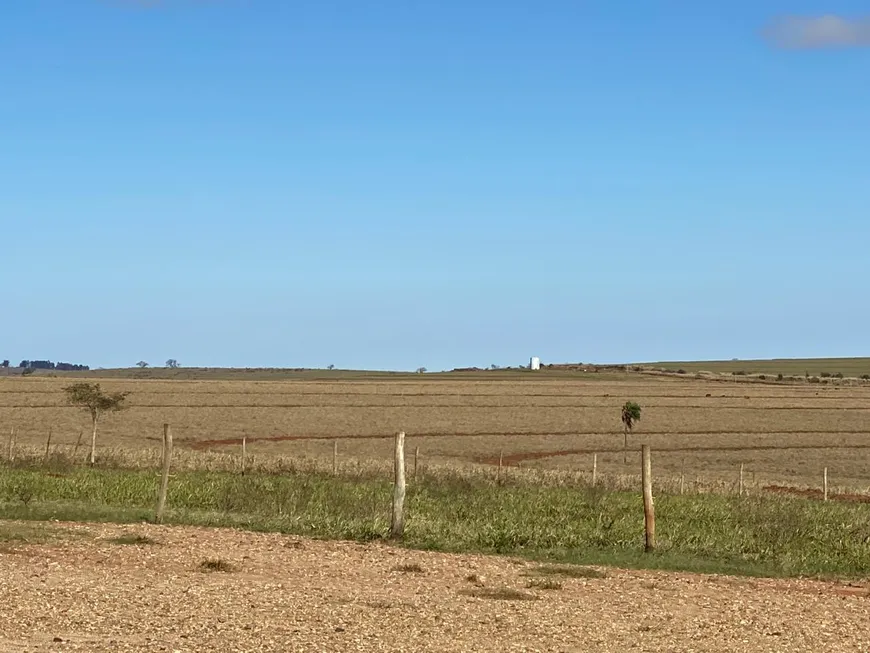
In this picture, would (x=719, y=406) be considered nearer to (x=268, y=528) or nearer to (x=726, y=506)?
(x=726, y=506)

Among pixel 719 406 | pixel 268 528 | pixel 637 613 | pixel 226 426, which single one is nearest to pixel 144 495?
pixel 268 528

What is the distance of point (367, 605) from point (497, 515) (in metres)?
10.3

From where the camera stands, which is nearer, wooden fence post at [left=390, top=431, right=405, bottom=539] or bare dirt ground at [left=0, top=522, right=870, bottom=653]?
bare dirt ground at [left=0, top=522, right=870, bottom=653]

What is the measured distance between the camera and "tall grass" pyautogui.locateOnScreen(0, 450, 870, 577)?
19.2 meters

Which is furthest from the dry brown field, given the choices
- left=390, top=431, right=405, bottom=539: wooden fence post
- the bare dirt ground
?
the bare dirt ground

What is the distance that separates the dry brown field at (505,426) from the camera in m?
56.3

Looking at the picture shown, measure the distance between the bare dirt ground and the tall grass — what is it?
1.82m

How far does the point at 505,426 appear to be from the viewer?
74.8 m

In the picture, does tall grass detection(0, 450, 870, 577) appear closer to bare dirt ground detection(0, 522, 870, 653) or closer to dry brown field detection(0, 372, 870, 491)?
A: bare dirt ground detection(0, 522, 870, 653)

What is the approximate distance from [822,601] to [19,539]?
1106 cm

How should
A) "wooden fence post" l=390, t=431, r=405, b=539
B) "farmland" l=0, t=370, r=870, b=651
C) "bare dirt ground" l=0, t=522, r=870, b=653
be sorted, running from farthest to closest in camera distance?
1. "wooden fence post" l=390, t=431, r=405, b=539
2. "farmland" l=0, t=370, r=870, b=651
3. "bare dirt ground" l=0, t=522, r=870, b=653

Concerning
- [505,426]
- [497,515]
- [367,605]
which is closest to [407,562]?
[367,605]

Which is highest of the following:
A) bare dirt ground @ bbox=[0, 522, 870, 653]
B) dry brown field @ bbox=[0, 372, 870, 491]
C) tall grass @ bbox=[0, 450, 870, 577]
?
dry brown field @ bbox=[0, 372, 870, 491]

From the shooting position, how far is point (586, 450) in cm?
6125
